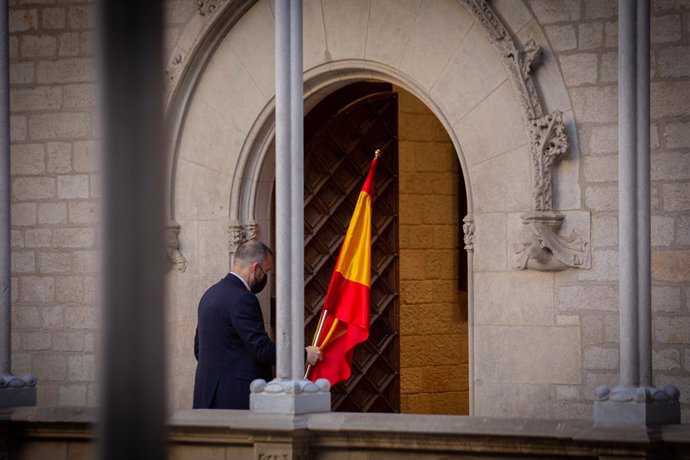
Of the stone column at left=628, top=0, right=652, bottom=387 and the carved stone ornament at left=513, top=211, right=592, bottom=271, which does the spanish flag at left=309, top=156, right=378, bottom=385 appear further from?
the stone column at left=628, top=0, right=652, bottom=387

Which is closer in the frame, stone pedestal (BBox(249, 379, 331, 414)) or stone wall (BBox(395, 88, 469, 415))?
stone pedestal (BBox(249, 379, 331, 414))

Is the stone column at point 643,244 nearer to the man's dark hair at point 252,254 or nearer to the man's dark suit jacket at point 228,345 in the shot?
the man's dark suit jacket at point 228,345

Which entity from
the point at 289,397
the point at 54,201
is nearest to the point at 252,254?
the point at 289,397

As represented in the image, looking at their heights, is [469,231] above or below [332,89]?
below

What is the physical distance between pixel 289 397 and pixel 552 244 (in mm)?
2226

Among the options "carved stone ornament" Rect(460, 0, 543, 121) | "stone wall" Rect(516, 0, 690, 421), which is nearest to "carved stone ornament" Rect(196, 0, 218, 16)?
"carved stone ornament" Rect(460, 0, 543, 121)

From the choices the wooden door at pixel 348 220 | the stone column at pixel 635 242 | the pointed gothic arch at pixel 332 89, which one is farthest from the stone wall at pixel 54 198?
the stone column at pixel 635 242

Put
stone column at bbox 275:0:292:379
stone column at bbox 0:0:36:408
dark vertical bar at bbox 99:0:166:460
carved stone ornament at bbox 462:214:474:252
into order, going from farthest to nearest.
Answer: carved stone ornament at bbox 462:214:474:252 < stone column at bbox 0:0:36:408 < stone column at bbox 275:0:292:379 < dark vertical bar at bbox 99:0:166:460

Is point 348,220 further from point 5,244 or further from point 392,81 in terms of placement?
point 5,244

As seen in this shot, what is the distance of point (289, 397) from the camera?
20.8 ft

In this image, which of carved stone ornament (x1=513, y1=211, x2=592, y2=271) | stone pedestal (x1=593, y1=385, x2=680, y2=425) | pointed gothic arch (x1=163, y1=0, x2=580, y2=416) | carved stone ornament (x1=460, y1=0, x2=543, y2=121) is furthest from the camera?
pointed gothic arch (x1=163, y1=0, x2=580, y2=416)

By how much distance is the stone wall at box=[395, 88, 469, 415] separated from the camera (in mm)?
11188

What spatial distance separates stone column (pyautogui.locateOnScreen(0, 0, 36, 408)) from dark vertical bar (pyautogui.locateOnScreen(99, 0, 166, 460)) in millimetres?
5667

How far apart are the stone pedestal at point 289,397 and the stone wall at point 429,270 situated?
4.66 meters
